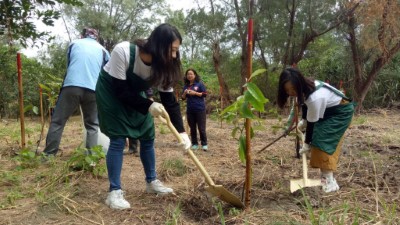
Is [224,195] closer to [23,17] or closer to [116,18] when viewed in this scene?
[23,17]

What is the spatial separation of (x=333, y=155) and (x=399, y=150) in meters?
1.93

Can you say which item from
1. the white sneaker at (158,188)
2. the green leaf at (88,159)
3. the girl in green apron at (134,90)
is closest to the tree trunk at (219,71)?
the green leaf at (88,159)

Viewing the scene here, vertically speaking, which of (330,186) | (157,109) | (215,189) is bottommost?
(330,186)

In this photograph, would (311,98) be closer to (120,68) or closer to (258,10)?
(120,68)

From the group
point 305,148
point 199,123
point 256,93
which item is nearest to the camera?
point 256,93

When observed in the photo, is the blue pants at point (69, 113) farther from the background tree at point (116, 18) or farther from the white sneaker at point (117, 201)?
the background tree at point (116, 18)

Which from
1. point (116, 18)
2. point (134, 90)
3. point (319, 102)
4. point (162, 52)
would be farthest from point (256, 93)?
point (116, 18)

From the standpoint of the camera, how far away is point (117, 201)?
220 cm

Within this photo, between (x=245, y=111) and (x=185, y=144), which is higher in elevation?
(x=245, y=111)

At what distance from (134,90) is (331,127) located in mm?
1492

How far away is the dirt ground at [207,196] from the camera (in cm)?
200

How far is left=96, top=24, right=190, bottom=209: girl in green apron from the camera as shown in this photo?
2037mm

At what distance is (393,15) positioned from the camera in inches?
299

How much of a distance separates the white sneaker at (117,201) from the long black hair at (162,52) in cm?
72
